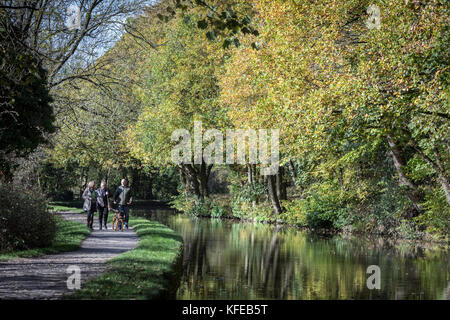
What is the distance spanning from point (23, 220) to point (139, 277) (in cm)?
475

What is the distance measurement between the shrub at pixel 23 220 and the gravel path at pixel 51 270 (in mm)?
1010

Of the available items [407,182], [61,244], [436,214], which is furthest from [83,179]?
[61,244]

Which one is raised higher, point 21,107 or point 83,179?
point 21,107

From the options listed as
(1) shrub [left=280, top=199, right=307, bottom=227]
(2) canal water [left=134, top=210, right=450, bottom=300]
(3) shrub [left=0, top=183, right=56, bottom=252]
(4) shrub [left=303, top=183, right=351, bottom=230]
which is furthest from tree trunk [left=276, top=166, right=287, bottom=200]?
(3) shrub [left=0, top=183, right=56, bottom=252]

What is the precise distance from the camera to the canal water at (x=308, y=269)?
9961 millimetres

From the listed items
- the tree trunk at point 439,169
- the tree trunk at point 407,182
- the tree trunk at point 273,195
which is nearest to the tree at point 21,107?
the tree trunk at point 439,169

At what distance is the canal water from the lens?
9.96 metres

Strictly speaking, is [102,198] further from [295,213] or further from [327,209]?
[295,213]

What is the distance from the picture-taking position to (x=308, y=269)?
1303 cm

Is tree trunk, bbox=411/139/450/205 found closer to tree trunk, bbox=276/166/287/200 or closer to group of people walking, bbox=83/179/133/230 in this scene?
group of people walking, bbox=83/179/133/230

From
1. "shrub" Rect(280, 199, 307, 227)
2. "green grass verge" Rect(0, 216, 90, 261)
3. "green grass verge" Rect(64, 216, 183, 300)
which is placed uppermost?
"shrub" Rect(280, 199, 307, 227)

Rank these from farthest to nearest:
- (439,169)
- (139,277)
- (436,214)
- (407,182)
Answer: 1. (407,182)
2. (436,214)
3. (439,169)
4. (139,277)

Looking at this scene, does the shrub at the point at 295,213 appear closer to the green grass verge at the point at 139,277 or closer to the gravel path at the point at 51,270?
the gravel path at the point at 51,270

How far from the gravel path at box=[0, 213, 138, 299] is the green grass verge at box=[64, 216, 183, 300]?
0.32 metres
